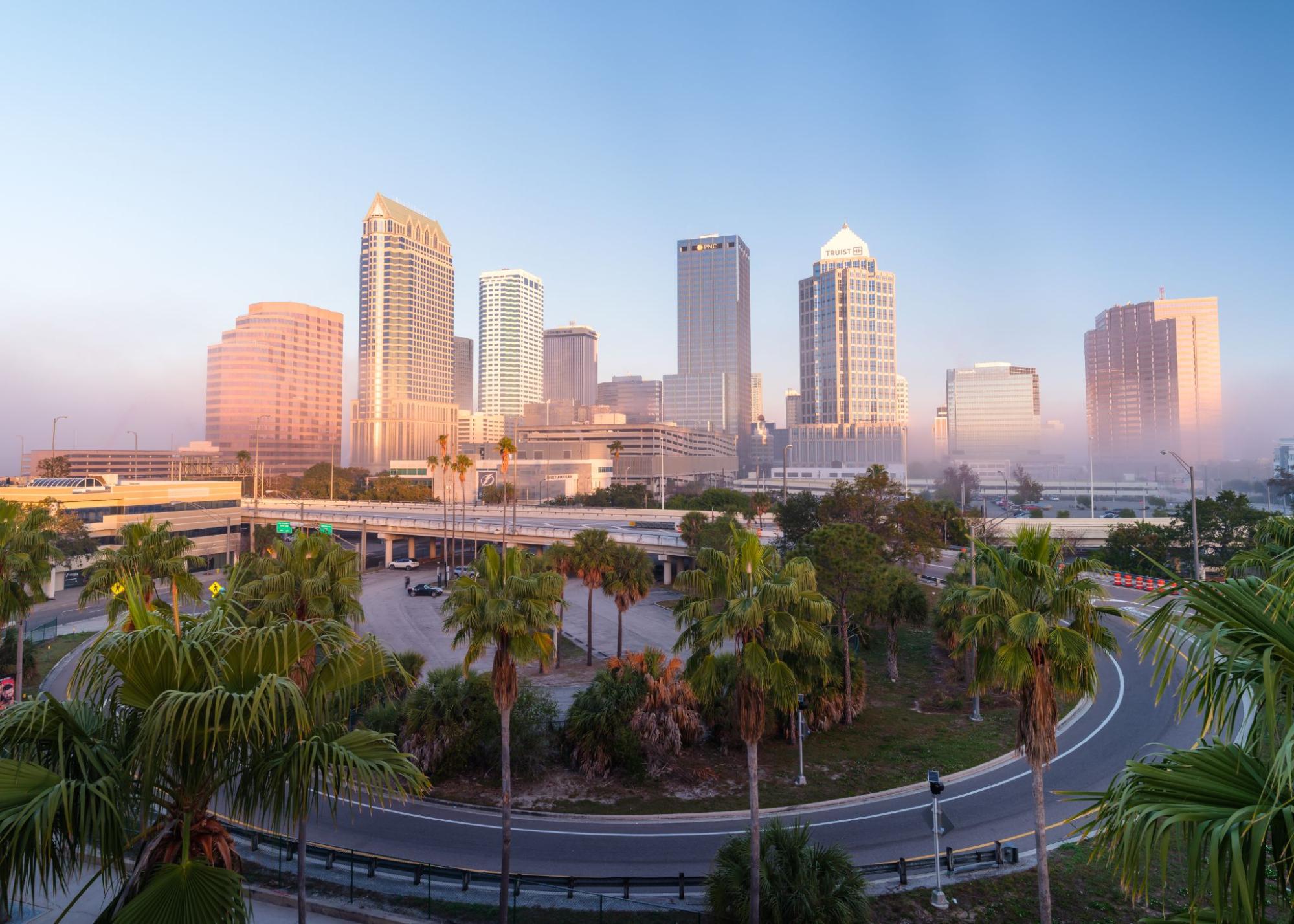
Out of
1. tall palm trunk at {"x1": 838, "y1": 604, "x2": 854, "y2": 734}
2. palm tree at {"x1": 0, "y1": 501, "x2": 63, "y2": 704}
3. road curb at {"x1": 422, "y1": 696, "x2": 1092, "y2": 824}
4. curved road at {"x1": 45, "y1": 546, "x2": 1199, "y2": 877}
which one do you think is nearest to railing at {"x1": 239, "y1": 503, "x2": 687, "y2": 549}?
tall palm trunk at {"x1": 838, "y1": 604, "x2": 854, "y2": 734}

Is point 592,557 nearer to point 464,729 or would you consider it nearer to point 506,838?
point 464,729

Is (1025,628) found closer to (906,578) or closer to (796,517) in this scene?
(906,578)

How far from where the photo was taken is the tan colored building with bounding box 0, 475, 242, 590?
71788 millimetres

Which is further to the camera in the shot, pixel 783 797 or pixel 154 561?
pixel 154 561

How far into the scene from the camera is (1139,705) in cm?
2933

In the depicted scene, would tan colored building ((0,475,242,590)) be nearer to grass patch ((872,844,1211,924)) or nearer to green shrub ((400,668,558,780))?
green shrub ((400,668,558,780))

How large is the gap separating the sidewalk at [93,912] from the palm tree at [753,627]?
874cm

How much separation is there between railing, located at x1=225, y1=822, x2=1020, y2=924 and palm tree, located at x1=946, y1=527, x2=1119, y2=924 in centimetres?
428

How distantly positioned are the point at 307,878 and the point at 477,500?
158m

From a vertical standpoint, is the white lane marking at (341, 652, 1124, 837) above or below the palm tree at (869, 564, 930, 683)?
below

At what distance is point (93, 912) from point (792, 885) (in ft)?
47.3

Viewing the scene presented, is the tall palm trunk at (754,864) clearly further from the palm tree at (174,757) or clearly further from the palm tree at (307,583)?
the palm tree at (307,583)

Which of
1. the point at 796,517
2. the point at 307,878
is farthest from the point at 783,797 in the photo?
the point at 796,517

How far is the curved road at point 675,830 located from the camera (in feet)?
60.0
